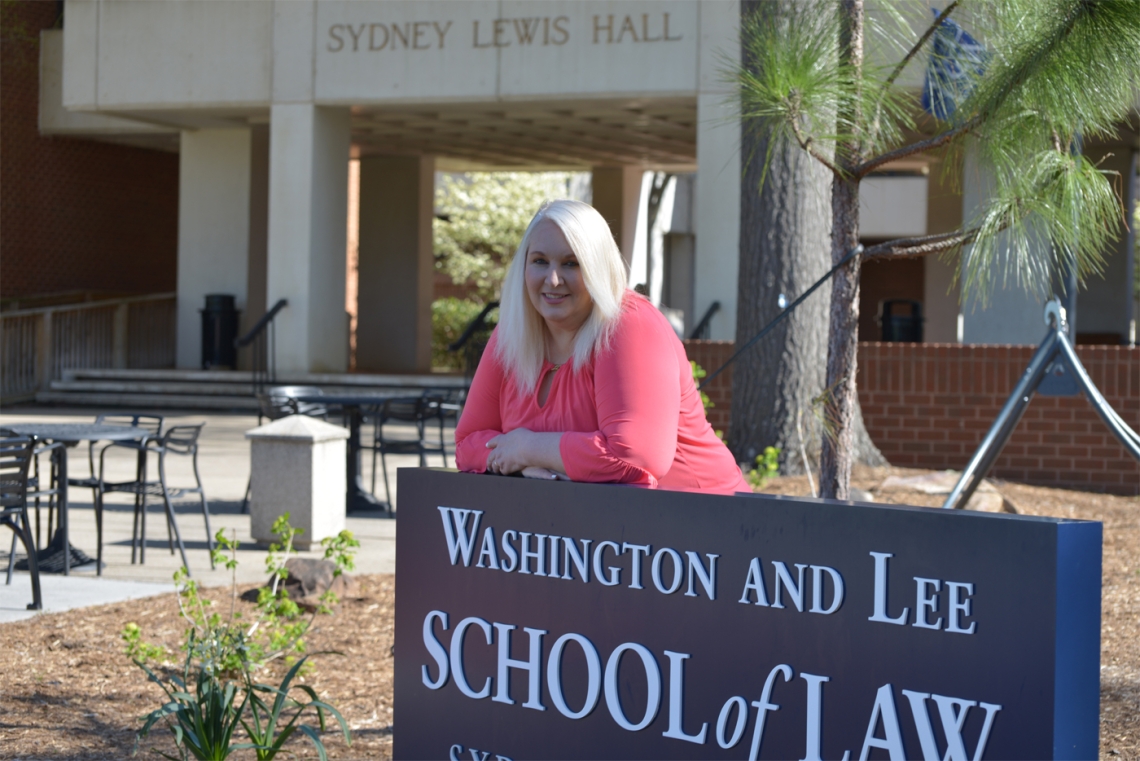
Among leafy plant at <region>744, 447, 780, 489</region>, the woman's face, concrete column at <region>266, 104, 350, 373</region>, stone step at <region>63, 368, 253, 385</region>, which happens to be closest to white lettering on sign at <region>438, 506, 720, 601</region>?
the woman's face

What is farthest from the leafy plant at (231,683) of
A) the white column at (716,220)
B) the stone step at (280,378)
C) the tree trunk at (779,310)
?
the stone step at (280,378)

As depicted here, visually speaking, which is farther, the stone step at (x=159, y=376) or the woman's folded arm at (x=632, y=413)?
the stone step at (x=159, y=376)

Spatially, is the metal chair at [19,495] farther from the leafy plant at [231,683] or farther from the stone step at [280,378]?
the stone step at [280,378]

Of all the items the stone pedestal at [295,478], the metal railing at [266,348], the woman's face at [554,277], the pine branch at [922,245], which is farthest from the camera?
the metal railing at [266,348]

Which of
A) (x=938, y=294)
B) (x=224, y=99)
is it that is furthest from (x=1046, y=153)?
(x=938, y=294)

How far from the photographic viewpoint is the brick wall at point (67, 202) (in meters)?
19.6

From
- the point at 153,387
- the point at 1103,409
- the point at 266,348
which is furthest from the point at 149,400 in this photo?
the point at 1103,409

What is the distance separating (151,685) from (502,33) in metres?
12.0

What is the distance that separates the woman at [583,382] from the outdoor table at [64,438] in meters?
3.69

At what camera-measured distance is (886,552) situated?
201 cm

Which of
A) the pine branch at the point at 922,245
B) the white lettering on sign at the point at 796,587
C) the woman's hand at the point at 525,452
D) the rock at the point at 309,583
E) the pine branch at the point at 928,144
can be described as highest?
the pine branch at the point at 928,144

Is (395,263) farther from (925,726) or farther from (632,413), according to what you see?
(925,726)

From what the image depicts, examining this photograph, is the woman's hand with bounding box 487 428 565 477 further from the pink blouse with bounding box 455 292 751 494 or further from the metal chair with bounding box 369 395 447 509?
the metal chair with bounding box 369 395 447 509

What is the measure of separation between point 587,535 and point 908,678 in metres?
0.67
